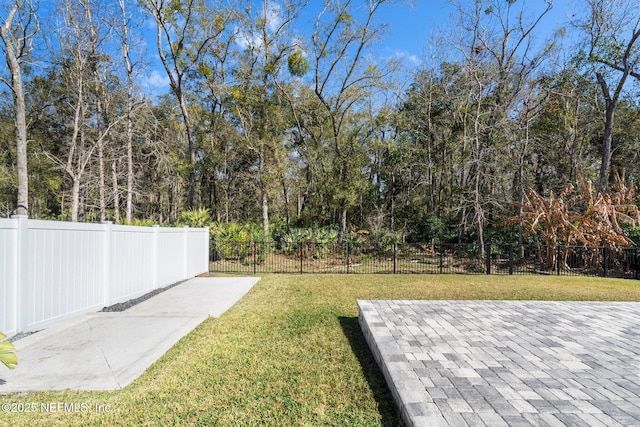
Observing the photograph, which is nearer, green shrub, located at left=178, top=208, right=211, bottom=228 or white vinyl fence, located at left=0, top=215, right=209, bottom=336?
white vinyl fence, located at left=0, top=215, right=209, bottom=336

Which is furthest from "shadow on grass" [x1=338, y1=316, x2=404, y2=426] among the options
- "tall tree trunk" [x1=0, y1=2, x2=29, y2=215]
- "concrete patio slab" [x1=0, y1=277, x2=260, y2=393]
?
"tall tree trunk" [x1=0, y1=2, x2=29, y2=215]

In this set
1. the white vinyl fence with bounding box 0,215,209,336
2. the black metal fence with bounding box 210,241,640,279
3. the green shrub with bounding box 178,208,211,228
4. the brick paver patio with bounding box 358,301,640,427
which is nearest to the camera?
the brick paver patio with bounding box 358,301,640,427

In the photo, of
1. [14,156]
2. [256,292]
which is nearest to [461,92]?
[256,292]

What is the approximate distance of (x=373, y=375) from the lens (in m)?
3.12

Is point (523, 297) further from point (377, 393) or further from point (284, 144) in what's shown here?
point (284, 144)

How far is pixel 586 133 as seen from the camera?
625 inches

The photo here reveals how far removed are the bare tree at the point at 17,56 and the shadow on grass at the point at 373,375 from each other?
10.6 meters

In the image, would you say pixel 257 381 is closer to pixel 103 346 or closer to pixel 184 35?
pixel 103 346

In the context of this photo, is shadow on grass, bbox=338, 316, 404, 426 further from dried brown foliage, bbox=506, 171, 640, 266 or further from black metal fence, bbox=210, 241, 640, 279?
dried brown foliage, bbox=506, 171, 640, 266

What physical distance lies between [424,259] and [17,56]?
16564 millimetres

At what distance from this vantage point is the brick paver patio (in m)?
2.16

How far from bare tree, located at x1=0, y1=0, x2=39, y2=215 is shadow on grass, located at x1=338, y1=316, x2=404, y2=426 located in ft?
34.6

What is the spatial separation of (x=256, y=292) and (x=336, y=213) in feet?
37.1

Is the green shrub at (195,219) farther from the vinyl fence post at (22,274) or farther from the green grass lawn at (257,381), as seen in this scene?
the vinyl fence post at (22,274)
